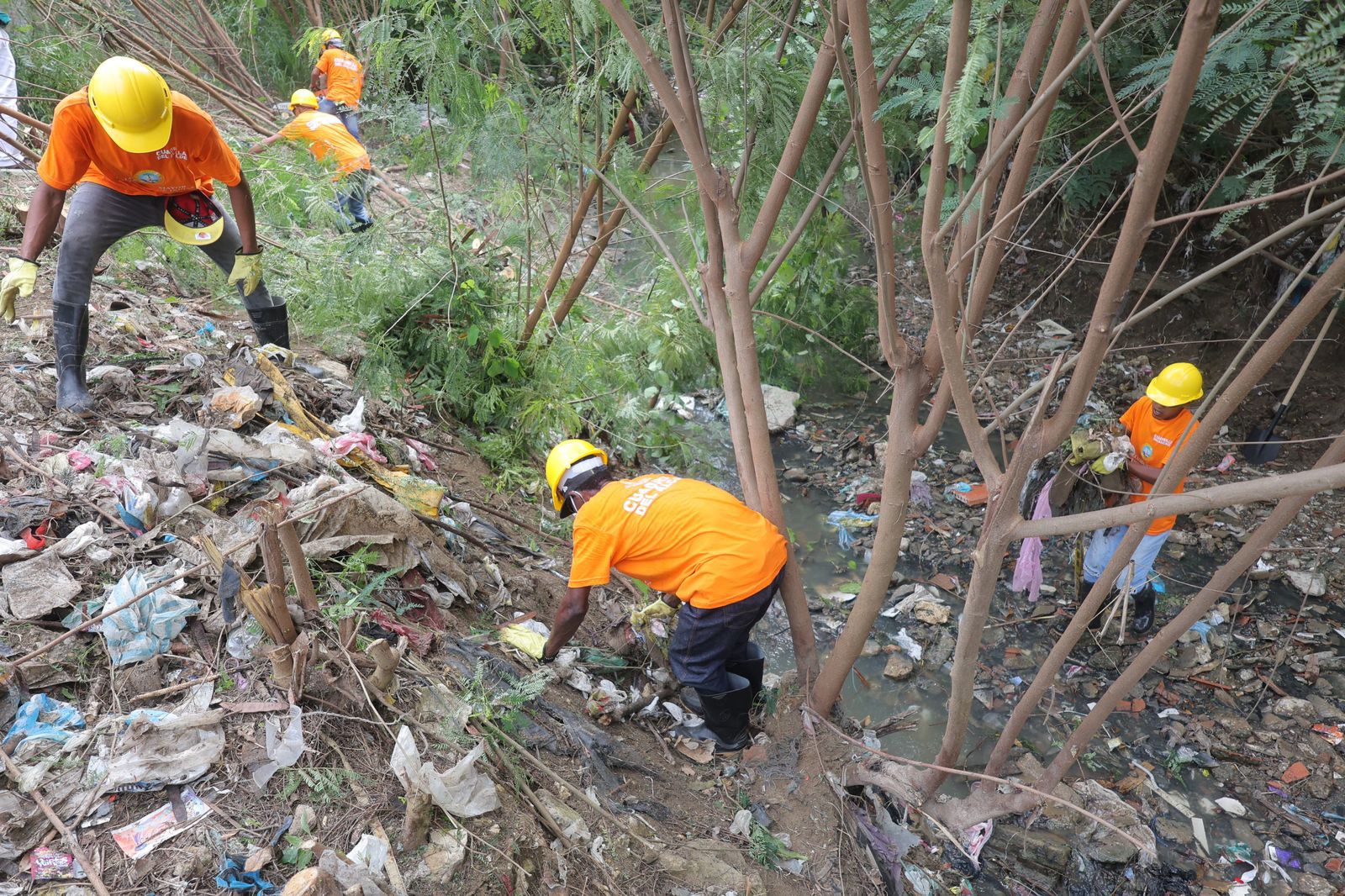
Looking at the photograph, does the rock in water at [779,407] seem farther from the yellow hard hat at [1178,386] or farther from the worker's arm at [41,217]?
the worker's arm at [41,217]

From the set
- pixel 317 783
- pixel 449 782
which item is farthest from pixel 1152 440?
pixel 317 783

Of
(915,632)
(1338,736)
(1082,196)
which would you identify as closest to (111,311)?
(915,632)

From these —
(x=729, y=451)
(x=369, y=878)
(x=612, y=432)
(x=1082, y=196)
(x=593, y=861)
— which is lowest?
(x=729, y=451)

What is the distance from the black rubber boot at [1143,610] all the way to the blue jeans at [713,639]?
2.38 meters

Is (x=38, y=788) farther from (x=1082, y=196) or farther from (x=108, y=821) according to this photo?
(x=1082, y=196)

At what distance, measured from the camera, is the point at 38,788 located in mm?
2029

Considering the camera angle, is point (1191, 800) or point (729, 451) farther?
point (729, 451)

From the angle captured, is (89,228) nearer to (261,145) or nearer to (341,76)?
(261,145)

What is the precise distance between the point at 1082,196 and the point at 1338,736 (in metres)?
2.78

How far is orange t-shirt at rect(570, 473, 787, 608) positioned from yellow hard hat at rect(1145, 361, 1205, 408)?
211cm

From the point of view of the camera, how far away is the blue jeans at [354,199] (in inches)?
208

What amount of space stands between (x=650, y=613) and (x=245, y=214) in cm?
250

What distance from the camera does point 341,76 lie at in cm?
665

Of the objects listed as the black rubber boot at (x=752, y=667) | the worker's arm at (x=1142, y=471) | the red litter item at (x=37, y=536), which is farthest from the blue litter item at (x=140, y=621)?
→ the worker's arm at (x=1142, y=471)
